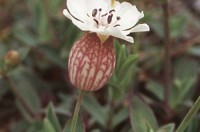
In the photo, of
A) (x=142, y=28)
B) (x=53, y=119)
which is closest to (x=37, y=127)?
(x=53, y=119)

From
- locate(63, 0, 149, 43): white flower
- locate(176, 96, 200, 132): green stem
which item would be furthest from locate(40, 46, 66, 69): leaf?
locate(176, 96, 200, 132): green stem

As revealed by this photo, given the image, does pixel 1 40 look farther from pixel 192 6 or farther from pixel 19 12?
pixel 192 6

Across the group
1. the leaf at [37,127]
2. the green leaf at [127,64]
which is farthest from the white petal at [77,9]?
the leaf at [37,127]

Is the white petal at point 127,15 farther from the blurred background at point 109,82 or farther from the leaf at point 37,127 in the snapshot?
the leaf at point 37,127

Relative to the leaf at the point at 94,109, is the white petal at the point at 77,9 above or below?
above

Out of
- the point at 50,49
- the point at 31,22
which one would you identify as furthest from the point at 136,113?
the point at 31,22
